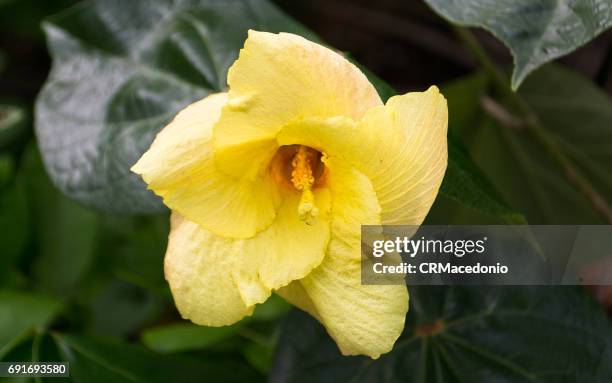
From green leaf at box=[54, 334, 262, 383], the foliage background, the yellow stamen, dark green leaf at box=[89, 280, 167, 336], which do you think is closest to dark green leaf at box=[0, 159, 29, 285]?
the foliage background

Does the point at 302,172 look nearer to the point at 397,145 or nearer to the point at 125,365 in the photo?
the point at 397,145

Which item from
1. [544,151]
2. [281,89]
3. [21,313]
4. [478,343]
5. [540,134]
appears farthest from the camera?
[544,151]

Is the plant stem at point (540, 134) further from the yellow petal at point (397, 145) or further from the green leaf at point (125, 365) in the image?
the green leaf at point (125, 365)

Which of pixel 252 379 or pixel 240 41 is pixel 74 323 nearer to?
pixel 252 379

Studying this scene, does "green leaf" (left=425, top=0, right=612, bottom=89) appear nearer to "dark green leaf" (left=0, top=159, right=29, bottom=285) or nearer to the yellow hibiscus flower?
the yellow hibiscus flower

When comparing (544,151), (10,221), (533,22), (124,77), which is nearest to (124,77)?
(124,77)

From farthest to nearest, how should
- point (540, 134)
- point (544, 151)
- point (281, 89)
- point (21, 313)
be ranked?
point (544, 151)
point (540, 134)
point (21, 313)
point (281, 89)

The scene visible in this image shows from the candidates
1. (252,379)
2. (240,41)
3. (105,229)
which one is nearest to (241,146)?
(240,41)

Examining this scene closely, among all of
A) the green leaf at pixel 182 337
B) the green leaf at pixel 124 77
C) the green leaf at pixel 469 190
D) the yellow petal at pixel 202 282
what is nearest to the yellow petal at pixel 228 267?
the yellow petal at pixel 202 282
